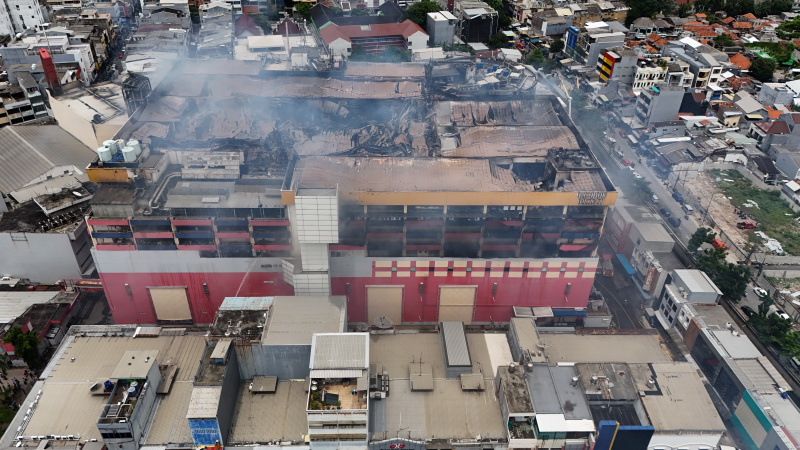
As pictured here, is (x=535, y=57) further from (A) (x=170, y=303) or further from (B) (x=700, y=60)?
(A) (x=170, y=303)

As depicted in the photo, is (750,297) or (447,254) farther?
(750,297)

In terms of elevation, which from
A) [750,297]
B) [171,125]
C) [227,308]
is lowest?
[750,297]

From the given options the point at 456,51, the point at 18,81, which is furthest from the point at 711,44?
the point at 18,81

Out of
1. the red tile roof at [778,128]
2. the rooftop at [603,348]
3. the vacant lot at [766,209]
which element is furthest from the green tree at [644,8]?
the rooftop at [603,348]

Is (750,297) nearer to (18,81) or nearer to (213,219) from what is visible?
(213,219)

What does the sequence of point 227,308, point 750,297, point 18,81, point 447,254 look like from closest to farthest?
point 227,308 → point 447,254 → point 750,297 → point 18,81
